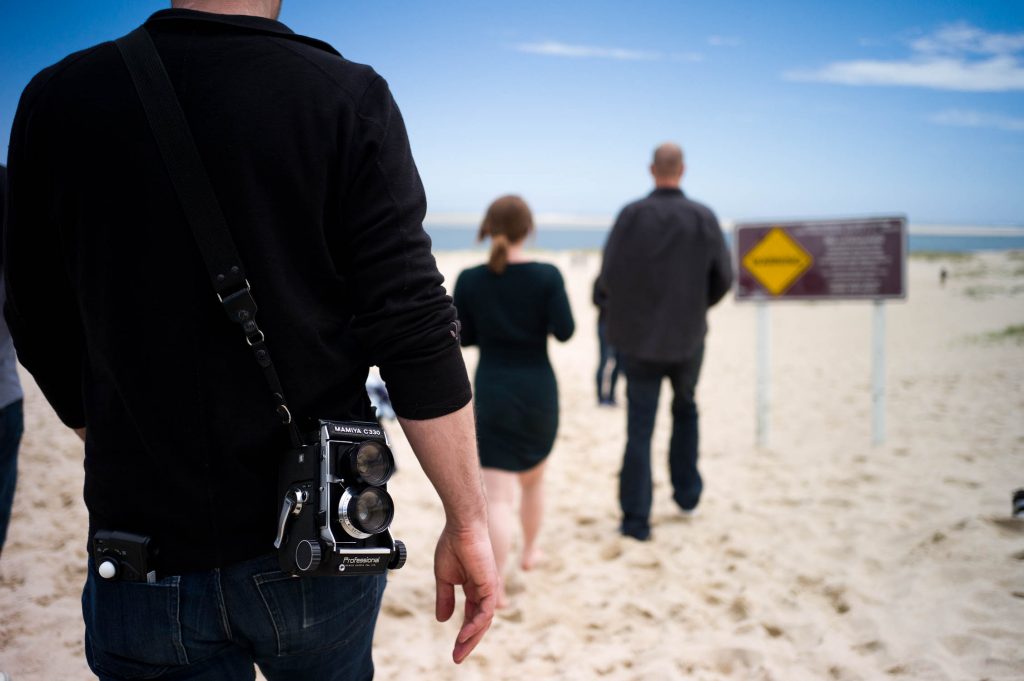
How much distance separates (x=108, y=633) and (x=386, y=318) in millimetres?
695

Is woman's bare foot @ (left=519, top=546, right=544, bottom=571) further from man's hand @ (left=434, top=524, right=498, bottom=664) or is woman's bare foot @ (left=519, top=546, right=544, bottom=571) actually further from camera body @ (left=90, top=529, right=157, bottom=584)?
camera body @ (left=90, top=529, right=157, bottom=584)

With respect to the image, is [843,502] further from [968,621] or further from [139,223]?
[139,223]

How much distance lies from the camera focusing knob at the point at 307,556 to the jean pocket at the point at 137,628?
0.21m

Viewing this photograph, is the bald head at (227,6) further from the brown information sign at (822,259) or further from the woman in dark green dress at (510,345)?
the brown information sign at (822,259)

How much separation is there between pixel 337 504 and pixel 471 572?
0.32 m

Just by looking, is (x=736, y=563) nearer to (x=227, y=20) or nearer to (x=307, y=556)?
(x=307, y=556)

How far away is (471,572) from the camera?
1.37 metres

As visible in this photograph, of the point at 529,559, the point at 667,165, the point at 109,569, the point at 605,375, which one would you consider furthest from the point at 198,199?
the point at 605,375

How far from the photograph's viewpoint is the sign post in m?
5.96

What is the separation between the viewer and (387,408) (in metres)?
6.43

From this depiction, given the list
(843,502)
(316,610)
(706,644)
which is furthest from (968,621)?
(316,610)

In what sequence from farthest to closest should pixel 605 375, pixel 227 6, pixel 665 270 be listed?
pixel 605 375, pixel 665 270, pixel 227 6

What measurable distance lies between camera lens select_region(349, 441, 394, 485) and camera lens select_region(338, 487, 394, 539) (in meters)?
0.02

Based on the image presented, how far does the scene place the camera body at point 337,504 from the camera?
3.84 ft
